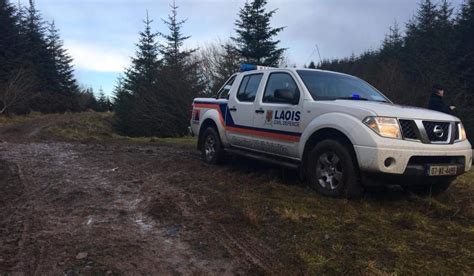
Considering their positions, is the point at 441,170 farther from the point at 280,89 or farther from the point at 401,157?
the point at 280,89

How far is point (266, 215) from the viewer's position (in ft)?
16.8

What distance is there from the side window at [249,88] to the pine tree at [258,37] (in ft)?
78.5

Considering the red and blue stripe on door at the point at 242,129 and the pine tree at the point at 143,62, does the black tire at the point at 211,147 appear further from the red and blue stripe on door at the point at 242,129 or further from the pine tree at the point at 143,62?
the pine tree at the point at 143,62

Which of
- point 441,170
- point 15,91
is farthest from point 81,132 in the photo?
point 441,170

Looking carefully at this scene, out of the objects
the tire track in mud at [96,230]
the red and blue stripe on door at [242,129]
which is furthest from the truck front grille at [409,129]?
the tire track in mud at [96,230]

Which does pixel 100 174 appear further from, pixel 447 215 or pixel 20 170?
pixel 447 215

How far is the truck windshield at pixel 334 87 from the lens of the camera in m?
6.57

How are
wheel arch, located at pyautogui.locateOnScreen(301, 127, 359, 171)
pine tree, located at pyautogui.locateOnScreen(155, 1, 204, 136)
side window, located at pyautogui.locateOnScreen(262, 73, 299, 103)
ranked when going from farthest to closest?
pine tree, located at pyautogui.locateOnScreen(155, 1, 204, 136)
side window, located at pyautogui.locateOnScreen(262, 73, 299, 103)
wheel arch, located at pyautogui.locateOnScreen(301, 127, 359, 171)

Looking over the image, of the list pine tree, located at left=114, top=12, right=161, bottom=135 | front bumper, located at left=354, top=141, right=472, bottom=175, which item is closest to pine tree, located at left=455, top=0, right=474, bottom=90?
pine tree, located at left=114, top=12, right=161, bottom=135

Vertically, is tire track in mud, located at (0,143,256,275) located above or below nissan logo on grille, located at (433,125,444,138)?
below

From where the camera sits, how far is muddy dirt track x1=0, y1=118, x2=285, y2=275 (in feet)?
12.5

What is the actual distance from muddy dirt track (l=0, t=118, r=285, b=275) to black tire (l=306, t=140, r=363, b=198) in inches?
51.9

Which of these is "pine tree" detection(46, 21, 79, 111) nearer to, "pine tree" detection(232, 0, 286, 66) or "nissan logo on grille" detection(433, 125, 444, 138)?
"pine tree" detection(232, 0, 286, 66)

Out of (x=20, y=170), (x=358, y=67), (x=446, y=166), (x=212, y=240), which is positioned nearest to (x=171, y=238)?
(x=212, y=240)
